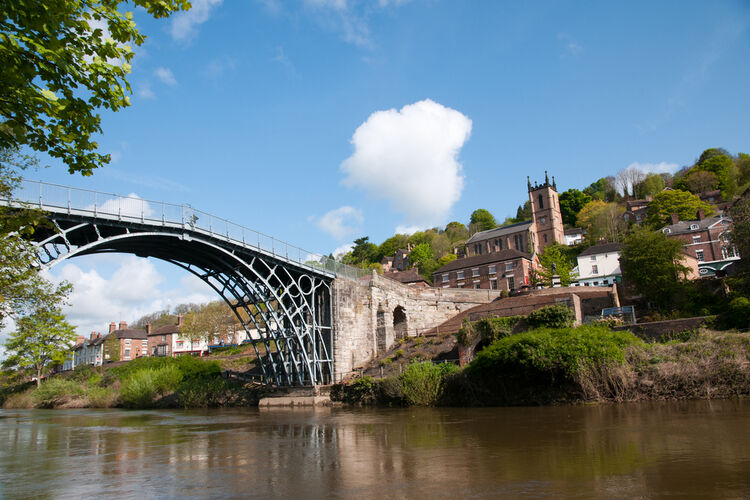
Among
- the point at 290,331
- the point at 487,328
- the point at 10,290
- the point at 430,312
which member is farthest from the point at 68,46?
the point at 430,312

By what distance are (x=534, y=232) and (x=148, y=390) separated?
62981 mm

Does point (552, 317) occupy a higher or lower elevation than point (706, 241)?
lower

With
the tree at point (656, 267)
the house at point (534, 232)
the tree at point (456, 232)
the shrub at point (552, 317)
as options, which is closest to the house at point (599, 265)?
the house at point (534, 232)

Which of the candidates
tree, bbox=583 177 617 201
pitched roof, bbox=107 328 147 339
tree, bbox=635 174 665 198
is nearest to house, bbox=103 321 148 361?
pitched roof, bbox=107 328 147 339

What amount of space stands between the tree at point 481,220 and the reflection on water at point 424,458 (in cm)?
9233

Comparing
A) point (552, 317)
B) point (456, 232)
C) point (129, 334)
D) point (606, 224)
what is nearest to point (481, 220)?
point (456, 232)

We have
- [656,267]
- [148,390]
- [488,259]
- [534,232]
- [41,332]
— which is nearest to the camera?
[41,332]

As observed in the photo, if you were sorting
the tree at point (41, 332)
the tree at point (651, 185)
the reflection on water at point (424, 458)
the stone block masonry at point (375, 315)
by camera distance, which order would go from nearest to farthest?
the reflection on water at point (424, 458) < the tree at point (41, 332) < the stone block masonry at point (375, 315) < the tree at point (651, 185)

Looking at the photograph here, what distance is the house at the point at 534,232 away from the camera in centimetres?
7956

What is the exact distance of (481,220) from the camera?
116625 millimetres

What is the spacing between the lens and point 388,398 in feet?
88.4

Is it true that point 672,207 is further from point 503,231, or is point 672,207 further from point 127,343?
point 127,343

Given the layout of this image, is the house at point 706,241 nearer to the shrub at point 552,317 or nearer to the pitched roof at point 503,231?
the shrub at point 552,317

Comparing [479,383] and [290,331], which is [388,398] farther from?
[290,331]
